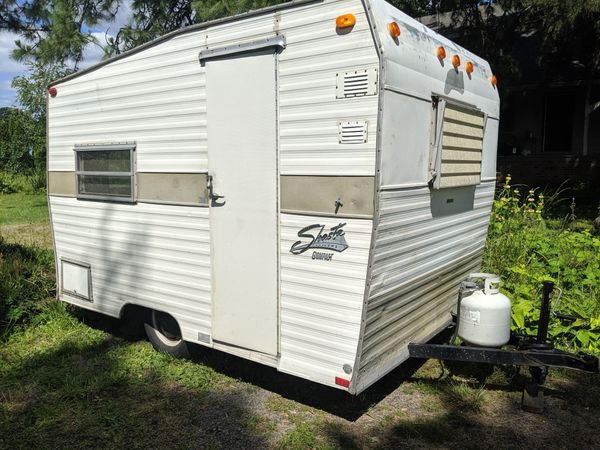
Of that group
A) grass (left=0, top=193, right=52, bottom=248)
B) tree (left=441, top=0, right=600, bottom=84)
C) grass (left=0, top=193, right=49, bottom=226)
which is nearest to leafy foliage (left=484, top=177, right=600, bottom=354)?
tree (left=441, top=0, right=600, bottom=84)

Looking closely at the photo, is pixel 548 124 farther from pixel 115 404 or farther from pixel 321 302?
pixel 115 404

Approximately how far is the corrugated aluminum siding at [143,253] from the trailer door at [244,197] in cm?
20

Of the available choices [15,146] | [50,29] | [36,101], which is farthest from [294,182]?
[15,146]

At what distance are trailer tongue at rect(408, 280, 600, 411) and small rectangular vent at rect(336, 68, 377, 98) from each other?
1.75m

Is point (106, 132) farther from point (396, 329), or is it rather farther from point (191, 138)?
point (396, 329)

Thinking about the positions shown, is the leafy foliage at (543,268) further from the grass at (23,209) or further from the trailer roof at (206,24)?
the grass at (23,209)

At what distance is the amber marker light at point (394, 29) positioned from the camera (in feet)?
10.7

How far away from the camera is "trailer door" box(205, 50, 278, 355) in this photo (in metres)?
3.69

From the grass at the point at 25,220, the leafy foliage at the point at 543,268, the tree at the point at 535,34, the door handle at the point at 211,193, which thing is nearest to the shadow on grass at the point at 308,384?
the leafy foliage at the point at 543,268

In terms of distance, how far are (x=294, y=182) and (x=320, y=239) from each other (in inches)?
16.8

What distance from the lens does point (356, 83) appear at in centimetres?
322

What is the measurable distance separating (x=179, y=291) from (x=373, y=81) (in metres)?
2.32

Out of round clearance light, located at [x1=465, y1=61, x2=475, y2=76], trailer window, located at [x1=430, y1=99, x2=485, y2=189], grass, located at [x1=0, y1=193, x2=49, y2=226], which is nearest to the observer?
trailer window, located at [x1=430, y1=99, x2=485, y2=189]

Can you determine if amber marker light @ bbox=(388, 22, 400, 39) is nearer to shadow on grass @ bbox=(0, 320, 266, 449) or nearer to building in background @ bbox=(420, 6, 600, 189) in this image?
shadow on grass @ bbox=(0, 320, 266, 449)
